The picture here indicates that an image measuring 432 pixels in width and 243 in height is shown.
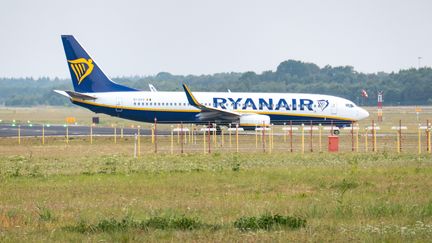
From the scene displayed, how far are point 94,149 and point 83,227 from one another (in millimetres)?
31686

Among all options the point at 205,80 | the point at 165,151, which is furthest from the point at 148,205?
the point at 205,80

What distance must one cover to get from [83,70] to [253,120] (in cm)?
1312

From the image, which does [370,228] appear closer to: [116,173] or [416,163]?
[116,173]

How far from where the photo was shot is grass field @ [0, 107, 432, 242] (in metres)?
16.5

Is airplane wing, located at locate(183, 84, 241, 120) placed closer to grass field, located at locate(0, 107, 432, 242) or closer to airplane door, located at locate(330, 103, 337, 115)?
airplane door, located at locate(330, 103, 337, 115)

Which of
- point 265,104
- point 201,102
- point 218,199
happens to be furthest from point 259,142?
point 218,199

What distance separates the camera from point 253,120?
65562mm

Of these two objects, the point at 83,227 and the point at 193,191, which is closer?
the point at 83,227

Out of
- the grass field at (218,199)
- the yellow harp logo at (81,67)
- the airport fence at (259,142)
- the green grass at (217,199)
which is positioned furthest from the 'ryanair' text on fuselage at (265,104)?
the green grass at (217,199)

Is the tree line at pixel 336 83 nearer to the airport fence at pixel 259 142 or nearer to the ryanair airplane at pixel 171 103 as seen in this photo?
the ryanair airplane at pixel 171 103

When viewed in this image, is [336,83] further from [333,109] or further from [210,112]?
[210,112]

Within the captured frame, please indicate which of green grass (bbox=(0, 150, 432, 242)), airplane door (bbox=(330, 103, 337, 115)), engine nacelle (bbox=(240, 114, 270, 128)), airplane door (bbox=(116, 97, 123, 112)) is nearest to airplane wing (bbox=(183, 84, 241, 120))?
engine nacelle (bbox=(240, 114, 270, 128))

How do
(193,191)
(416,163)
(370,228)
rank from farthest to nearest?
1. (416,163)
2. (193,191)
3. (370,228)

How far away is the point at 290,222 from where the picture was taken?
683 inches
